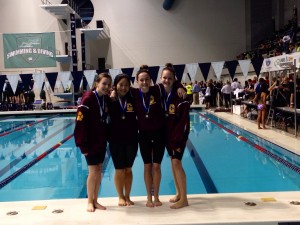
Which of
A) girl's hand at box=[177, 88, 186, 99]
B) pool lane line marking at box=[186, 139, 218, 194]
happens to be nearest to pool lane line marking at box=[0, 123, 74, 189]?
pool lane line marking at box=[186, 139, 218, 194]

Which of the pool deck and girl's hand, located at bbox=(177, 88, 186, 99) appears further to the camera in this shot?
girl's hand, located at bbox=(177, 88, 186, 99)

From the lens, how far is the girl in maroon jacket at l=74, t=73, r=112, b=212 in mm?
3076

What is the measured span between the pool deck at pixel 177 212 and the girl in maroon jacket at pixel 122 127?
39cm

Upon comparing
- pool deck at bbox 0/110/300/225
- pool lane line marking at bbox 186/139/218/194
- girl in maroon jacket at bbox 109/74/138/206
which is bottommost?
pool lane line marking at bbox 186/139/218/194

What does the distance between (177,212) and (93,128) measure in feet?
3.29

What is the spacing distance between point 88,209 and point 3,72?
20.3m

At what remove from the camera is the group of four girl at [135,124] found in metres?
3.12

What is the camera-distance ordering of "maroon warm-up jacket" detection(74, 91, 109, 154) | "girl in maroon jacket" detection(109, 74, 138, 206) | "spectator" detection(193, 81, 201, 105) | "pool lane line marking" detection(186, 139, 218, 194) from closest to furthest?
"maroon warm-up jacket" detection(74, 91, 109, 154), "girl in maroon jacket" detection(109, 74, 138, 206), "pool lane line marking" detection(186, 139, 218, 194), "spectator" detection(193, 81, 201, 105)

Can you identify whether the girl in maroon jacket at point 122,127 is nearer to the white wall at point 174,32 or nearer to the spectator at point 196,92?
the spectator at point 196,92

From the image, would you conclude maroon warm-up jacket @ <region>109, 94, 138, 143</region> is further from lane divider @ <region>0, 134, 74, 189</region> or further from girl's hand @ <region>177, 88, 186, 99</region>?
lane divider @ <region>0, 134, 74, 189</region>

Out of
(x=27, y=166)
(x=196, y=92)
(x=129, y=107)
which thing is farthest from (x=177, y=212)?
(x=196, y=92)

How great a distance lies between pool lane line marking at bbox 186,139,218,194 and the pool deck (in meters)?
1.20

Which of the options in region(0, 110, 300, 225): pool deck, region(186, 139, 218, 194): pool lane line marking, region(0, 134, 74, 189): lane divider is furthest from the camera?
region(0, 134, 74, 189): lane divider

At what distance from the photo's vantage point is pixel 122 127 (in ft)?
10.4
